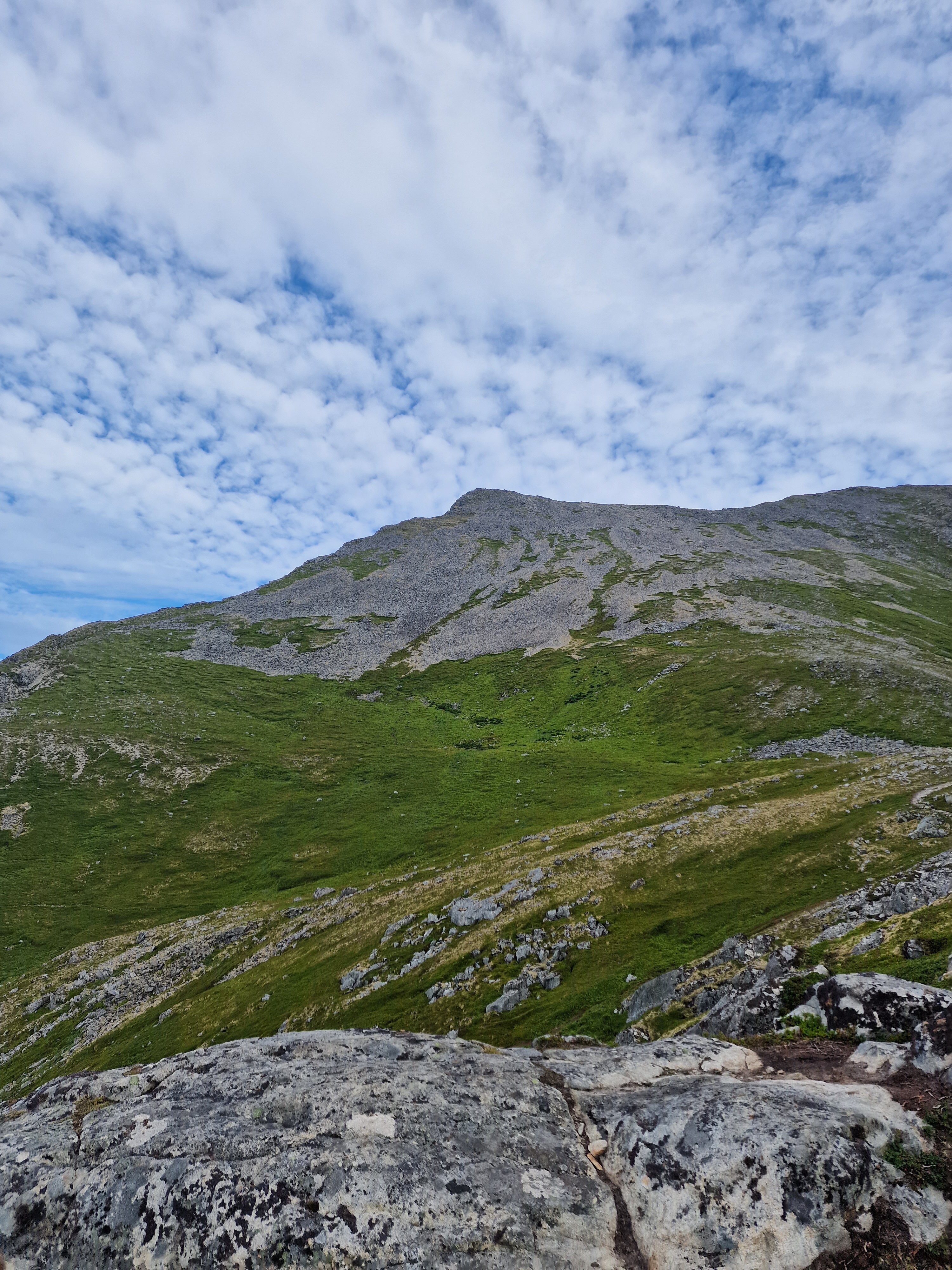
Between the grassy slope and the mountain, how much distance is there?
395 millimetres

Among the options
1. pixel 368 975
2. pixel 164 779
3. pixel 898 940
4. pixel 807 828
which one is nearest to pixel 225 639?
pixel 164 779

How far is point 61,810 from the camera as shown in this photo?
76.6 m

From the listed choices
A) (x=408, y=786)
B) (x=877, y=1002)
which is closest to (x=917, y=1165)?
(x=877, y=1002)

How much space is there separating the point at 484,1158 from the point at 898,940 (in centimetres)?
1830

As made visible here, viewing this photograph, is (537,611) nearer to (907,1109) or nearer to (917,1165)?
(907,1109)

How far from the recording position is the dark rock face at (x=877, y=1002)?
12695 millimetres

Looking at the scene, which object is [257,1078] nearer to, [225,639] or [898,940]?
[898,940]

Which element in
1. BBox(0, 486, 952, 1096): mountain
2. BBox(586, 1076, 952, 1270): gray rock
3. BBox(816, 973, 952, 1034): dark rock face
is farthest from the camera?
BBox(0, 486, 952, 1096): mountain

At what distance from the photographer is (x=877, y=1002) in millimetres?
13469

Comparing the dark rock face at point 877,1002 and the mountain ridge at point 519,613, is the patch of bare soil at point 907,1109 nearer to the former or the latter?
the dark rock face at point 877,1002

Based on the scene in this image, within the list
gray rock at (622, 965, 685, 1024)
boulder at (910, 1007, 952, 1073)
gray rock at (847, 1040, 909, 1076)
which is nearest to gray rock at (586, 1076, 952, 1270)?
gray rock at (847, 1040, 909, 1076)

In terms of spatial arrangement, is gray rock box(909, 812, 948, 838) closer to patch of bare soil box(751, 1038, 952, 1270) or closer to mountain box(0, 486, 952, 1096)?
mountain box(0, 486, 952, 1096)

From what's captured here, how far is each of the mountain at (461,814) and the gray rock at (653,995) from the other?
22cm

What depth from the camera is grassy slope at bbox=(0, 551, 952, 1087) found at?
113ft
